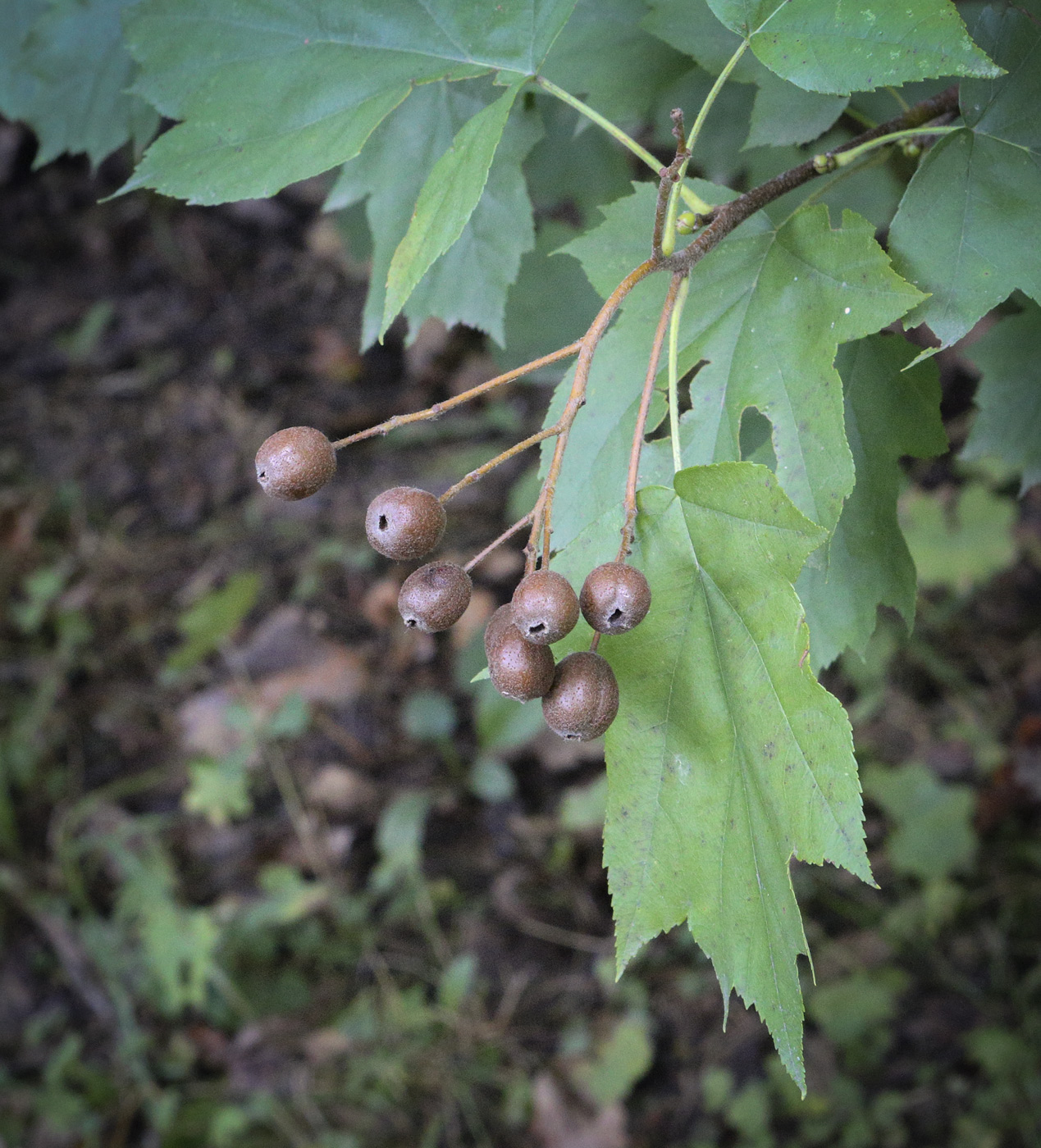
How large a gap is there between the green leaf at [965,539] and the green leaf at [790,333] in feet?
7.95

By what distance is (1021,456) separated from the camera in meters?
2.09

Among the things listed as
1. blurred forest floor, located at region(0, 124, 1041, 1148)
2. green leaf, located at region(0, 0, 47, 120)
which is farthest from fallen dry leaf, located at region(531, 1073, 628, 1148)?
green leaf, located at region(0, 0, 47, 120)

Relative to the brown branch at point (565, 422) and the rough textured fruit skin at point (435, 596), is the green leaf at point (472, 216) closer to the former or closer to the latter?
the brown branch at point (565, 422)

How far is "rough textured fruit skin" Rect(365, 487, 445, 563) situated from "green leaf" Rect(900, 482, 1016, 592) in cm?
289

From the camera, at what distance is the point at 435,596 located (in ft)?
4.17

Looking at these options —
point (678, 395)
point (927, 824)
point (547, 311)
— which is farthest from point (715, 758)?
point (927, 824)

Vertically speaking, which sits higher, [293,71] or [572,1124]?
[293,71]

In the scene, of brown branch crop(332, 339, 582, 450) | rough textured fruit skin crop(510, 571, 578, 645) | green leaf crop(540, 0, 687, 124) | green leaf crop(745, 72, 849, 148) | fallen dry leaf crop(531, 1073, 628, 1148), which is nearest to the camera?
rough textured fruit skin crop(510, 571, 578, 645)

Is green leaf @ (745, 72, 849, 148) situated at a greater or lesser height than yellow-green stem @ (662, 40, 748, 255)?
lesser

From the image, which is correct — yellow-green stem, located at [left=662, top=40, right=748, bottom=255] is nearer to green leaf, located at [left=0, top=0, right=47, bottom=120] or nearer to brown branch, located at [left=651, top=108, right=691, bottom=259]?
brown branch, located at [left=651, top=108, right=691, bottom=259]

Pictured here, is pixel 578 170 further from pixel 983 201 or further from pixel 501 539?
pixel 501 539

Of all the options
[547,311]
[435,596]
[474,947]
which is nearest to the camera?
[435,596]

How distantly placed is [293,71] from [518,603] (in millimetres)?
1110

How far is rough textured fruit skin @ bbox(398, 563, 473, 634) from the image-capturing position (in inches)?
50.1
